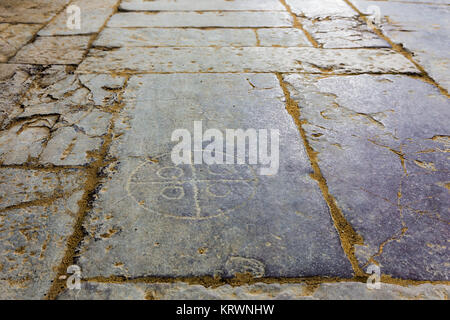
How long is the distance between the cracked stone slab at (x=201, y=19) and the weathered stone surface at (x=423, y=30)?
87 centimetres

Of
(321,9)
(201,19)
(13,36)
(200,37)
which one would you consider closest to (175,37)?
(200,37)

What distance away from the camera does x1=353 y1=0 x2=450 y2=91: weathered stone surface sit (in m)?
2.36

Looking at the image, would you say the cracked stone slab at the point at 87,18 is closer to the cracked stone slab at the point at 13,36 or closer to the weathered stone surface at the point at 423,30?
the cracked stone slab at the point at 13,36

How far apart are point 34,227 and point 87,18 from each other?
249cm

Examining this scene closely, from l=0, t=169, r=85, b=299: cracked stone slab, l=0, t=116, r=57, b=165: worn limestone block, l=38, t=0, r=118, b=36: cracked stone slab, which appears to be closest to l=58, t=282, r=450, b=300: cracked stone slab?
l=0, t=169, r=85, b=299: cracked stone slab

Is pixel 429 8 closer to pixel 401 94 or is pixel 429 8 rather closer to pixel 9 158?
pixel 401 94

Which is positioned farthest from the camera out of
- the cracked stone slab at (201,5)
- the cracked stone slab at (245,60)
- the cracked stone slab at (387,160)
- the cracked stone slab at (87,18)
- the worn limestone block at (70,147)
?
the cracked stone slab at (201,5)

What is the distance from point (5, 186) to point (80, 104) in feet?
2.23

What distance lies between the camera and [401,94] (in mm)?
2006

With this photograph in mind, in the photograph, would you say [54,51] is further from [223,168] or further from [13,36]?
[223,168]

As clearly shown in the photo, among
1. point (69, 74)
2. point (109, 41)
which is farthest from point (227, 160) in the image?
point (109, 41)

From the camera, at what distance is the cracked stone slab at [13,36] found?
2462mm

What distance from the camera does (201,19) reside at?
3.17m

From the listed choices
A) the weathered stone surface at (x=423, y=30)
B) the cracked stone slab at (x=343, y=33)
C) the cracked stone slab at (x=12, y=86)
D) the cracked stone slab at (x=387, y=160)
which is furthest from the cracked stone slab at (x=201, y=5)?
the cracked stone slab at (x=387, y=160)
